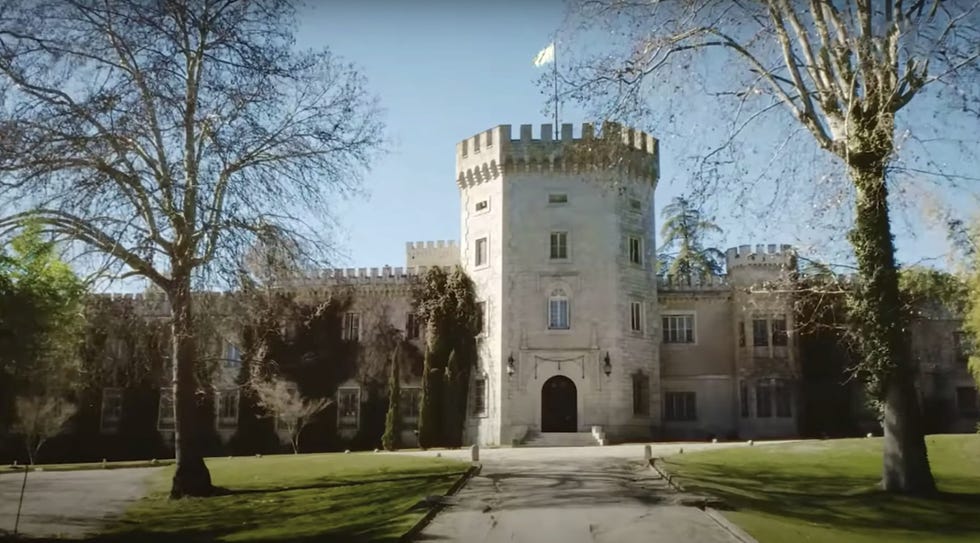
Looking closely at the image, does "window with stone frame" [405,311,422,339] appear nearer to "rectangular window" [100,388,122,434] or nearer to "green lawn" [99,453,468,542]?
"rectangular window" [100,388,122,434]

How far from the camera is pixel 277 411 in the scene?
3641cm

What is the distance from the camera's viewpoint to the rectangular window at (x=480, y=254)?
3625 cm

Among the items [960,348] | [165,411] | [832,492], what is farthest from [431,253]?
[832,492]

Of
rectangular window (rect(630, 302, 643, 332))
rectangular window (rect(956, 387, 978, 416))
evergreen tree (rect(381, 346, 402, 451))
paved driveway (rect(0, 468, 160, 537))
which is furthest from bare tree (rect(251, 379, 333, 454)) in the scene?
rectangular window (rect(956, 387, 978, 416))

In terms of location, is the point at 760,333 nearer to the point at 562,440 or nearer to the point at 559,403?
the point at 559,403

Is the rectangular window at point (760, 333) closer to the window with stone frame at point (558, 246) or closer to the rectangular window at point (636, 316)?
the rectangular window at point (636, 316)

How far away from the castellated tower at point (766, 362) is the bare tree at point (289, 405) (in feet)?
56.9

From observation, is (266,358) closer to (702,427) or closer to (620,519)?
(702,427)

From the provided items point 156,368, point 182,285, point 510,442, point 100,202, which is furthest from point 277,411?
point 100,202

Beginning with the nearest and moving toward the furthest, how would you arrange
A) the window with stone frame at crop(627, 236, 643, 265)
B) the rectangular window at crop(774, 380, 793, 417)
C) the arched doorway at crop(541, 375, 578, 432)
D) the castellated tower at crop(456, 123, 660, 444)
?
1. the castellated tower at crop(456, 123, 660, 444)
2. the arched doorway at crop(541, 375, 578, 432)
3. the window with stone frame at crop(627, 236, 643, 265)
4. the rectangular window at crop(774, 380, 793, 417)

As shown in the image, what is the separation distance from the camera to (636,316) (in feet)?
117

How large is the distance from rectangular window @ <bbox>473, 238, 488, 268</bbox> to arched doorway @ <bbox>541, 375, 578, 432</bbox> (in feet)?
18.1

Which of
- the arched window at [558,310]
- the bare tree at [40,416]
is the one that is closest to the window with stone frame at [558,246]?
the arched window at [558,310]

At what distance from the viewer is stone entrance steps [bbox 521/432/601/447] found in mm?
32406
